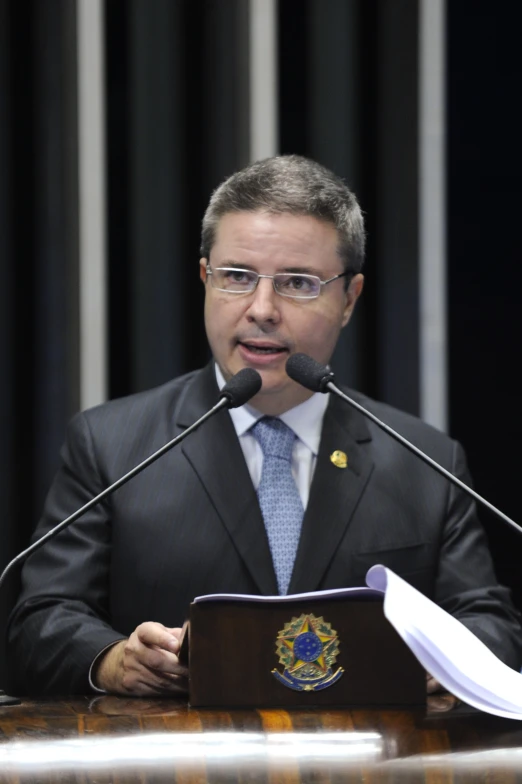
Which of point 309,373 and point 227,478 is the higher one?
point 309,373

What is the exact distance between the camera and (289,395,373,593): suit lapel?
1.60m

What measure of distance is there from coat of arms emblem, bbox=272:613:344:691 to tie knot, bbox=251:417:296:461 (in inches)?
22.5

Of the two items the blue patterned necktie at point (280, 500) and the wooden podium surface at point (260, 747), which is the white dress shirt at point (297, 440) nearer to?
the blue patterned necktie at point (280, 500)

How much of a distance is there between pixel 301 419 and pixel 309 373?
0.36 meters

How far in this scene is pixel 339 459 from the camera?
1704 mm

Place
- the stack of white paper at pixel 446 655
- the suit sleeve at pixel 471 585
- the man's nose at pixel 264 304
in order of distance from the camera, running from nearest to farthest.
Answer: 1. the stack of white paper at pixel 446 655
2. the suit sleeve at pixel 471 585
3. the man's nose at pixel 264 304

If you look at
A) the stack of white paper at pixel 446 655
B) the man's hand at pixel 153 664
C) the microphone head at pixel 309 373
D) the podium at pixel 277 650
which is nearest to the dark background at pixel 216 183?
the microphone head at pixel 309 373

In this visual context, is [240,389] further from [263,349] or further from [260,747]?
[260,747]

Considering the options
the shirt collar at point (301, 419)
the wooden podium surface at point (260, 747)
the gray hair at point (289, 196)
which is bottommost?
the wooden podium surface at point (260, 747)

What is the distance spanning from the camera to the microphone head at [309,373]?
4.49 feet

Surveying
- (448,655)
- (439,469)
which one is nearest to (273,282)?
(439,469)

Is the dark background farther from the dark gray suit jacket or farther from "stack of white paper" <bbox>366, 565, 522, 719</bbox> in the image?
"stack of white paper" <bbox>366, 565, 522, 719</bbox>

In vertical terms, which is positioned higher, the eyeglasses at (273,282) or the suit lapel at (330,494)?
the eyeglasses at (273,282)

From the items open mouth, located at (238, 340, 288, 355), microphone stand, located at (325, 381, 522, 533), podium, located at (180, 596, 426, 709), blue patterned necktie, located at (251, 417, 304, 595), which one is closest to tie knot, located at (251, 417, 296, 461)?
blue patterned necktie, located at (251, 417, 304, 595)
